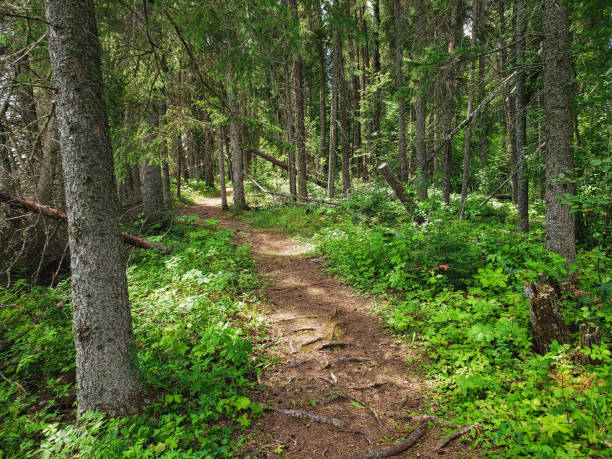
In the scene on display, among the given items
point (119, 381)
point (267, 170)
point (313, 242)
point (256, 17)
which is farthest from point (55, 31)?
point (267, 170)

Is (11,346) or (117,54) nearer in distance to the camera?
(117,54)

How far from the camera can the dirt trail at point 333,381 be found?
9.46ft

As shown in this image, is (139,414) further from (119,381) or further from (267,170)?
(267,170)

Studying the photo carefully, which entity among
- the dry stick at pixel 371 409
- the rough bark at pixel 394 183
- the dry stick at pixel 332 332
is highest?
the rough bark at pixel 394 183

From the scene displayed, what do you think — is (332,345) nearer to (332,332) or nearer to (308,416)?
(332,332)

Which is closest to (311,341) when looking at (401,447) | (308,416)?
(308,416)

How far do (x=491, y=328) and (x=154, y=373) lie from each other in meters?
4.16

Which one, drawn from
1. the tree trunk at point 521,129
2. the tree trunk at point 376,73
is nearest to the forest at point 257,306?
the tree trunk at point 521,129

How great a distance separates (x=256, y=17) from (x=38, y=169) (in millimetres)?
6624

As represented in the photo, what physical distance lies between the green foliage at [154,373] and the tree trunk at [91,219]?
314 mm

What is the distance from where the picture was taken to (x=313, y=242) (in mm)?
9375

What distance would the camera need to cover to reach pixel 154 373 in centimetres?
358

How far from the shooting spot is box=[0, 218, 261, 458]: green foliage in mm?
2742

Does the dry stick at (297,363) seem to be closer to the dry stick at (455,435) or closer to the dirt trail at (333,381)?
the dirt trail at (333,381)
